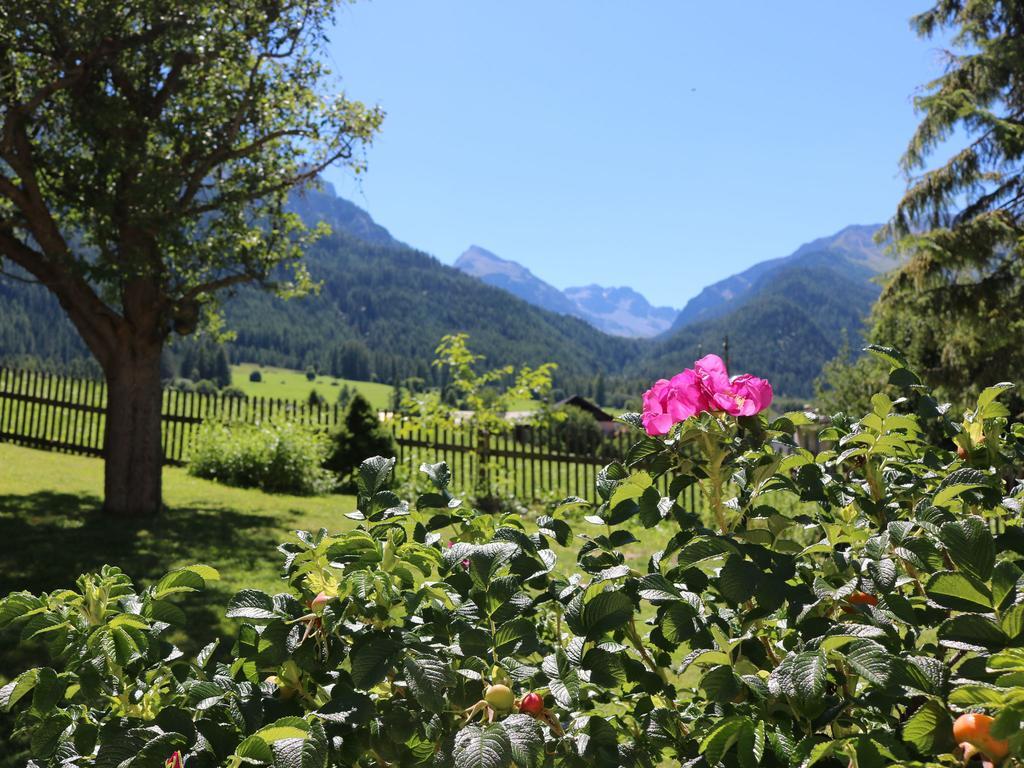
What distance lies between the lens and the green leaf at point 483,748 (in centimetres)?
85

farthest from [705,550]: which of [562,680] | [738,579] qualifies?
[562,680]

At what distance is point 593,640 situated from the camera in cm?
106

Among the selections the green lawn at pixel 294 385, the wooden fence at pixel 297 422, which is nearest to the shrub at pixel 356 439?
the wooden fence at pixel 297 422

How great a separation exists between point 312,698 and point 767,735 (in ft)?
2.18

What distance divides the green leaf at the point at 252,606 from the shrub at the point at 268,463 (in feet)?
36.3

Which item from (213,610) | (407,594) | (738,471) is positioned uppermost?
(738,471)

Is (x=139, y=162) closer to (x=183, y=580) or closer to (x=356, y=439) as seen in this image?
(x=356, y=439)

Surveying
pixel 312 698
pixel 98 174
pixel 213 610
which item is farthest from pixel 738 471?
pixel 98 174

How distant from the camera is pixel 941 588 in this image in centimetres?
87

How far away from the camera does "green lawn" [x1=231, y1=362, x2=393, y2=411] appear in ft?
391

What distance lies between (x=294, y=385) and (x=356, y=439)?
127757 millimetres

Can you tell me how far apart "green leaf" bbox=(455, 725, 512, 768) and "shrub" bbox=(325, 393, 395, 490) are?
11949 mm

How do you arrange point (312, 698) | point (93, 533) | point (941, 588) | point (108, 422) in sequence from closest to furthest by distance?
1. point (941, 588)
2. point (312, 698)
3. point (93, 533)
4. point (108, 422)

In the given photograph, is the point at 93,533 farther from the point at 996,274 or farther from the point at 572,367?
the point at 572,367
